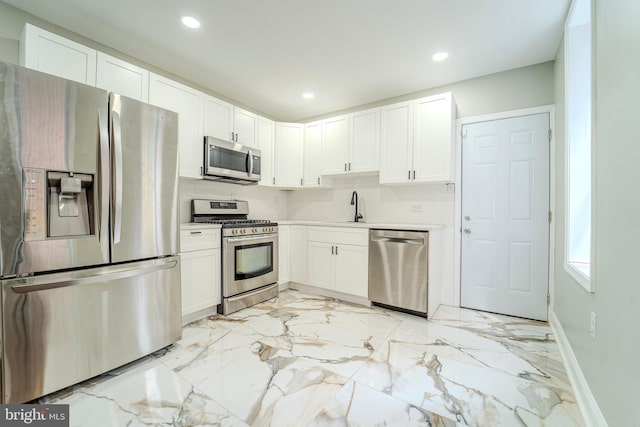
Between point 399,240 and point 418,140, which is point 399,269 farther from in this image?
point 418,140

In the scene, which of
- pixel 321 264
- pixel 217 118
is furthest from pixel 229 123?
pixel 321 264

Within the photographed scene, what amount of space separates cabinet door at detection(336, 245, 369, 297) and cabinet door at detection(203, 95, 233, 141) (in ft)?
6.39

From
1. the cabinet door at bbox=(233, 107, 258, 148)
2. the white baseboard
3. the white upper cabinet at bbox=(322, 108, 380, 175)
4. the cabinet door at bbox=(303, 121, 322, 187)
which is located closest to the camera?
the white baseboard

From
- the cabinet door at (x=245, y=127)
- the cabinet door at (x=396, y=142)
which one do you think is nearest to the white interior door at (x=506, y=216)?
the cabinet door at (x=396, y=142)

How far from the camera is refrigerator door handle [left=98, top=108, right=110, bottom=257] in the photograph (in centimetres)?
174

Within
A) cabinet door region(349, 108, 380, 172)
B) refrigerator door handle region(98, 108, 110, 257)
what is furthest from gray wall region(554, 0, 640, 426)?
Result: refrigerator door handle region(98, 108, 110, 257)

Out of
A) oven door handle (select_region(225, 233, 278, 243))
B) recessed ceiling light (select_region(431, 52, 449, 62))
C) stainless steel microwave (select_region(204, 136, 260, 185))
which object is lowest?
oven door handle (select_region(225, 233, 278, 243))

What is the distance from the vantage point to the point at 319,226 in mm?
3520

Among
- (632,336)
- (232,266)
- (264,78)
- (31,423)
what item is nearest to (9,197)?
(31,423)

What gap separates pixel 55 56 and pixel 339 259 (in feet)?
10.2

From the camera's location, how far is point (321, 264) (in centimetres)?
350

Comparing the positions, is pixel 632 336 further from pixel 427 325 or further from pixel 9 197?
pixel 9 197

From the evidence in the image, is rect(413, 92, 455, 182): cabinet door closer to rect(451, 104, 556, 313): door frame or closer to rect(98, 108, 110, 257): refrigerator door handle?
rect(451, 104, 556, 313): door frame

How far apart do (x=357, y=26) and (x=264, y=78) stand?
1311mm
